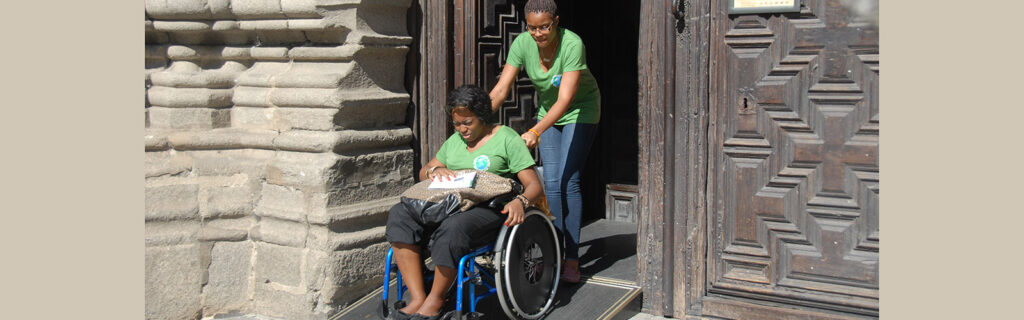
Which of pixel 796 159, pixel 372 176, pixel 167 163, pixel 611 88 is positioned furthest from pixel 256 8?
pixel 796 159

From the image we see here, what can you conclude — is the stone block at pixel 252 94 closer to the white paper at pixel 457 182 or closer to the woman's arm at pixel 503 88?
the woman's arm at pixel 503 88

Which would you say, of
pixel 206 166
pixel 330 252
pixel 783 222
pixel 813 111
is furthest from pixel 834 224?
pixel 206 166

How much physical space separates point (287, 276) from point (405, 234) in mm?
1262

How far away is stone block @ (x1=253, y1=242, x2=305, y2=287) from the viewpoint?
542cm

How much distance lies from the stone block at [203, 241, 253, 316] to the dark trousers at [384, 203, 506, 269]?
1451 mm

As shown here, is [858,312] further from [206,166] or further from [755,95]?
[206,166]

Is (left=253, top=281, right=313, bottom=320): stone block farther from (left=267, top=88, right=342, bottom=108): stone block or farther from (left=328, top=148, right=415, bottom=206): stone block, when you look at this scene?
(left=267, top=88, right=342, bottom=108): stone block

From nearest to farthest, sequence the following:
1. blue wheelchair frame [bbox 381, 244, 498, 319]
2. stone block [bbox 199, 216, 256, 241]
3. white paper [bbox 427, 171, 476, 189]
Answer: blue wheelchair frame [bbox 381, 244, 498, 319]
white paper [bbox 427, 171, 476, 189]
stone block [bbox 199, 216, 256, 241]

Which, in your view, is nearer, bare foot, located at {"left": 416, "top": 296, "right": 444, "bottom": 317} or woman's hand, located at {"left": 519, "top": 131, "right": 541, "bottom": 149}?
bare foot, located at {"left": 416, "top": 296, "right": 444, "bottom": 317}

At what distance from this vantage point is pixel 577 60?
5.02 metres

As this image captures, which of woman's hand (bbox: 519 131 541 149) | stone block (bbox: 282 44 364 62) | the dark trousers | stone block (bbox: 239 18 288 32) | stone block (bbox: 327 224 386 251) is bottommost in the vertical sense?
stone block (bbox: 327 224 386 251)

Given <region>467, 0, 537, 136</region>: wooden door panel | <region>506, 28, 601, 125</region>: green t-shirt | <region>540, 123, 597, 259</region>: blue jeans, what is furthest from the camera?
<region>467, 0, 537, 136</region>: wooden door panel

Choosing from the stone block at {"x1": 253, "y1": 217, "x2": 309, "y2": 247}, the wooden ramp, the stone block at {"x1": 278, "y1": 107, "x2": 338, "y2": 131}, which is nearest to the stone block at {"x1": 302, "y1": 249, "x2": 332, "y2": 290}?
the stone block at {"x1": 253, "y1": 217, "x2": 309, "y2": 247}

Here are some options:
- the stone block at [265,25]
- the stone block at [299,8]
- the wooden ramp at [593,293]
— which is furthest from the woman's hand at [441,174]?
the stone block at [265,25]
